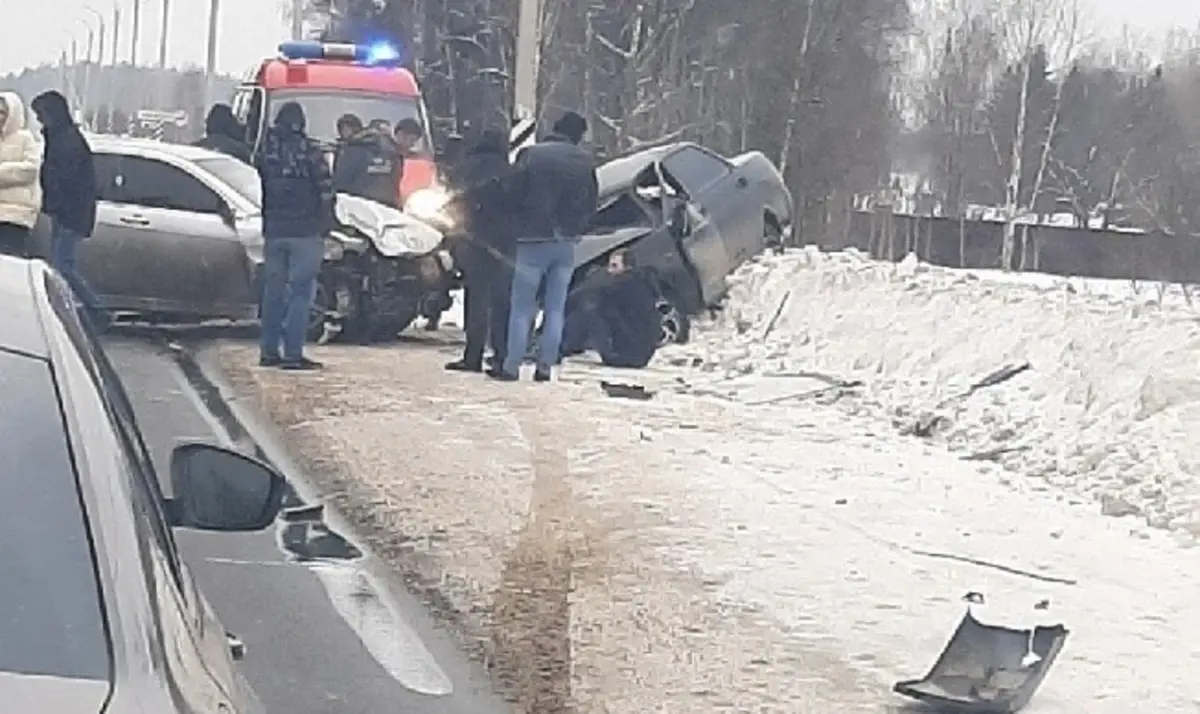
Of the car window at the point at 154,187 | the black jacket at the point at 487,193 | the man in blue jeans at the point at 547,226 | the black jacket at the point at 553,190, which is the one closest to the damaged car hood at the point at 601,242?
the man in blue jeans at the point at 547,226

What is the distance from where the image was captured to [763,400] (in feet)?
48.0

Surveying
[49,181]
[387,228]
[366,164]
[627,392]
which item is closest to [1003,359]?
[627,392]

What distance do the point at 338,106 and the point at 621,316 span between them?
6025 mm

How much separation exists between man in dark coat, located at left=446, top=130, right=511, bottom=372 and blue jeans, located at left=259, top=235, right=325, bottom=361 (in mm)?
1062

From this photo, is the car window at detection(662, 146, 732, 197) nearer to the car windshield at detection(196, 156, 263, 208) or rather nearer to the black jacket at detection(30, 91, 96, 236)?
the car windshield at detection(196, 156, 263, 208)

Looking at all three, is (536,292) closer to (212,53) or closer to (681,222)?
(681,222)

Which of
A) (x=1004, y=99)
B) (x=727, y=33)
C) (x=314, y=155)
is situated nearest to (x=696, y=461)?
(x=314, y=155)

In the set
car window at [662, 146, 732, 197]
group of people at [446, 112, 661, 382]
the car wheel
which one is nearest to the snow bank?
the car wheel

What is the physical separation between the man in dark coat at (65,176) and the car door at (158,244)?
4.17 ft

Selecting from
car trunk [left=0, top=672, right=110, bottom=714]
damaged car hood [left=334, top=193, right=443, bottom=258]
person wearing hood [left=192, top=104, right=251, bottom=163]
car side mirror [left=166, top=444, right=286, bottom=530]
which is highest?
car trunk [left=0, top=672, right=110, bottom=714]

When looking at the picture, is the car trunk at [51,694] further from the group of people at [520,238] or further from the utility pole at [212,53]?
the utility pole at [212,53]

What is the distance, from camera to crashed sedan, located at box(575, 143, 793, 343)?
16797 millimetres

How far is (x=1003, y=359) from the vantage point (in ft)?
48.2

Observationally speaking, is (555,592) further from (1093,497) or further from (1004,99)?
(1004,99)
